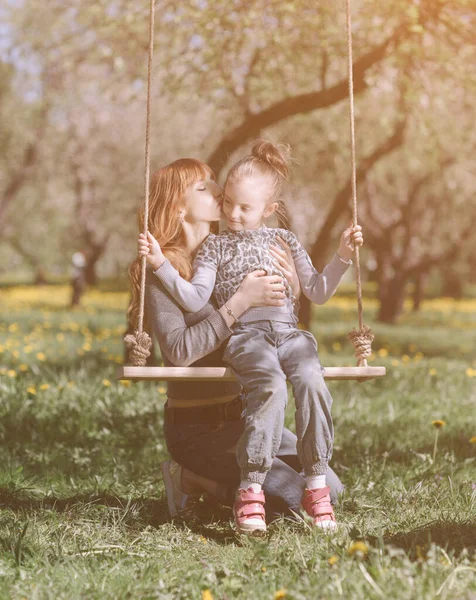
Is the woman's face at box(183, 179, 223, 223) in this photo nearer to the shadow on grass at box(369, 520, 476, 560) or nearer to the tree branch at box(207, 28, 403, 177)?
the shadow on grass at box(369, 520, 476, 560)

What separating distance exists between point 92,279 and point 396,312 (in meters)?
18.3

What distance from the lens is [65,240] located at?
50.3 m

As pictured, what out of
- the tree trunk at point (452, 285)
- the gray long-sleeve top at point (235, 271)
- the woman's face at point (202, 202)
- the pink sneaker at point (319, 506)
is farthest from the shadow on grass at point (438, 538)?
the tree trunk at point (452, 285)

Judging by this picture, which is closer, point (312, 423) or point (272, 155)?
point (312, 423)

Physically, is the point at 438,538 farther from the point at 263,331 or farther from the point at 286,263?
the point at 286,263

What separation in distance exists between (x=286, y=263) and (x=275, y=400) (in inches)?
27.6

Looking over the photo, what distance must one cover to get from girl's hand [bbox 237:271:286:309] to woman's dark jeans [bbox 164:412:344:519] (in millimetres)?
670

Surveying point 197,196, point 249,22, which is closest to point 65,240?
point 249,22

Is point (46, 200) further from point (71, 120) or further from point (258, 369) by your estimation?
point (258, 369)

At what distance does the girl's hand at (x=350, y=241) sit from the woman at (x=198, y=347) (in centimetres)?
27

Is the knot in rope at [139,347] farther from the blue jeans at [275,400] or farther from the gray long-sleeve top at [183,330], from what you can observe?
the blue jeans at [275,400]

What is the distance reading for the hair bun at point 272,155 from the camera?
4234mm

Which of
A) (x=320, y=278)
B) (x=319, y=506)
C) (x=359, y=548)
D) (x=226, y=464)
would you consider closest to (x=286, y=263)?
(x=320, y=278)

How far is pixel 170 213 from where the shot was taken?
14.1ft
